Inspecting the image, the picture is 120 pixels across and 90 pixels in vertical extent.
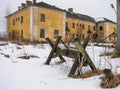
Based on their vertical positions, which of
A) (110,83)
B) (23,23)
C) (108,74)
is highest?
(23,23)

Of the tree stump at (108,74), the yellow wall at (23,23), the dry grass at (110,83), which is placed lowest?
the dry grass at (110,83)

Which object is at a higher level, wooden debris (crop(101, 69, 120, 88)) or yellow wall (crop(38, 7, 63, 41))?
yellow wall (crop(38, 7, 63, 41))

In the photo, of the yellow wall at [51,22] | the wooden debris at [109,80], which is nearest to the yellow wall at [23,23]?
the yellow wall at [51,22]

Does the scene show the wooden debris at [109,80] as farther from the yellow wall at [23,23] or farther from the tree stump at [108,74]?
the yellow wall at [23,23]

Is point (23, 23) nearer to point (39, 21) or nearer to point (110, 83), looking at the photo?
point (39, 21)

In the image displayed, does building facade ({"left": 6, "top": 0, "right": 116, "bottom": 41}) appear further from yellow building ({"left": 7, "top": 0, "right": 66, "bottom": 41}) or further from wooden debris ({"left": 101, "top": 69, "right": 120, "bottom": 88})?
wooden debris ({"left": 101, "top": 69, "right": 120, "bottom": 88})

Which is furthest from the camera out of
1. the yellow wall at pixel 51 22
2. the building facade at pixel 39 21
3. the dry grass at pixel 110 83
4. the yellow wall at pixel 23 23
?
the yellow wall at pixel 51 22

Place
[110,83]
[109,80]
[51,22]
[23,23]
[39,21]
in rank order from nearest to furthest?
[110,83], [109,80], [39,21], [51,22], [23,23]

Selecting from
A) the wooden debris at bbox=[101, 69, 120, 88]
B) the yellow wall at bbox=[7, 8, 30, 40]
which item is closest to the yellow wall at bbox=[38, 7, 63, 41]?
the yellow wall at bbox=[7, 8, 30, 40]

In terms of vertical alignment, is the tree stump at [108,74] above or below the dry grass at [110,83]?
above

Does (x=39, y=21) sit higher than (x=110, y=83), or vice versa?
(x=39, y=21)

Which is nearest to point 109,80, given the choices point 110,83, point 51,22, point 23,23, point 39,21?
point 110,83

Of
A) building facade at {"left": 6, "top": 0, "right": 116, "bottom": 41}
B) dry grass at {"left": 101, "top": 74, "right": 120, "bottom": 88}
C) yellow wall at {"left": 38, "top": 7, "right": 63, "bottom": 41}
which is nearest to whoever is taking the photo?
dry grass at {"left": 101, "top": 74, "right": 120, "bottom": 88}

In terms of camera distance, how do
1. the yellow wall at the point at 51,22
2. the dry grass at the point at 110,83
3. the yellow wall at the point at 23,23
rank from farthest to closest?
the yellow wall at the point at 51,22 → the yellow wall at the point at 23,23 → the dry grass at the point at 110,83
